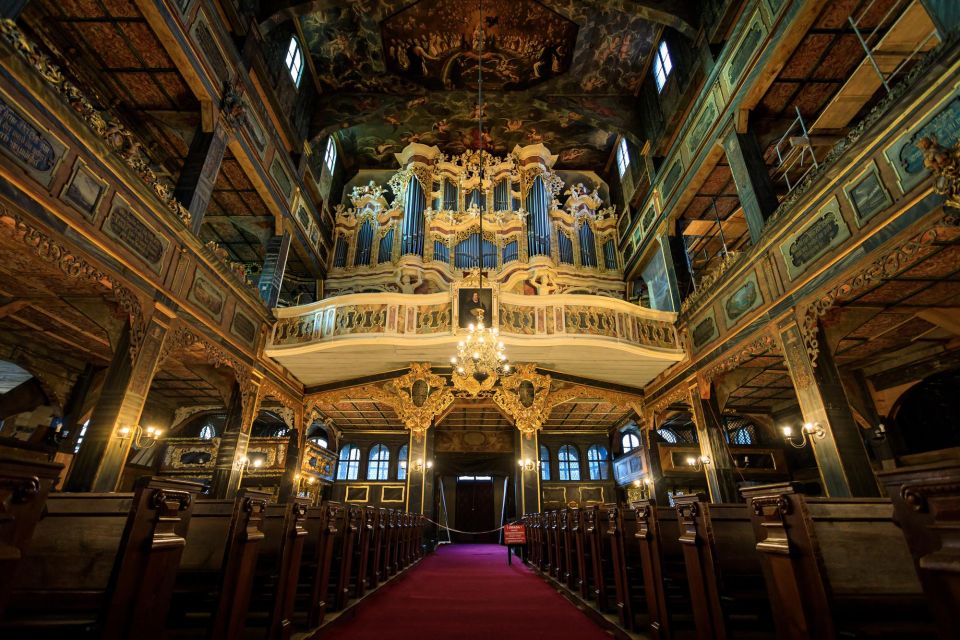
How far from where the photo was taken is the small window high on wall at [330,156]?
1579cm

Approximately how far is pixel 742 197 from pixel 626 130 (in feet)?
22.1

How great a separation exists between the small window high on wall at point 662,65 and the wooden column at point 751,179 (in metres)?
4.95

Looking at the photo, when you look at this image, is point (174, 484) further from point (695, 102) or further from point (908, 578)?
point (695, 102)

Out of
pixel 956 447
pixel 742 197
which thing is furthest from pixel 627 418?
pixel 742 197

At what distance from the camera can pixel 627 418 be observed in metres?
16.9

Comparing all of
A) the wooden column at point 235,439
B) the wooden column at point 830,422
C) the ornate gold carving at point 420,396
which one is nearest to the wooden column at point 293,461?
the wooden column at point 235,439

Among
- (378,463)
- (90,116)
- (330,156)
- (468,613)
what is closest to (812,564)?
(468,613)

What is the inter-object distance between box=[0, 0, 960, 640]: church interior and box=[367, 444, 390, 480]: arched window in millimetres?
179

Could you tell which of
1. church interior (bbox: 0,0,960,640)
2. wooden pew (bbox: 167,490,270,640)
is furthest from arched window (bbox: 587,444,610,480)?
wooden pew (bbox: 167,490,270,640)

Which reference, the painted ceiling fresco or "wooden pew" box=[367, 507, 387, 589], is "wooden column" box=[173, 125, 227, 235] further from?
"wooden pew" box=[367, 507, 387, 589]

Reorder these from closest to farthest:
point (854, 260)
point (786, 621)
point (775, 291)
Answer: point (786, 621) < point (854, 260) < point (775, 291)

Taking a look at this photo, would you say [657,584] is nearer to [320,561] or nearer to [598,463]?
[320,561]

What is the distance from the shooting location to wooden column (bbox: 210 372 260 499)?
941cm

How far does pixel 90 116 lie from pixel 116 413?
401 centimetres
